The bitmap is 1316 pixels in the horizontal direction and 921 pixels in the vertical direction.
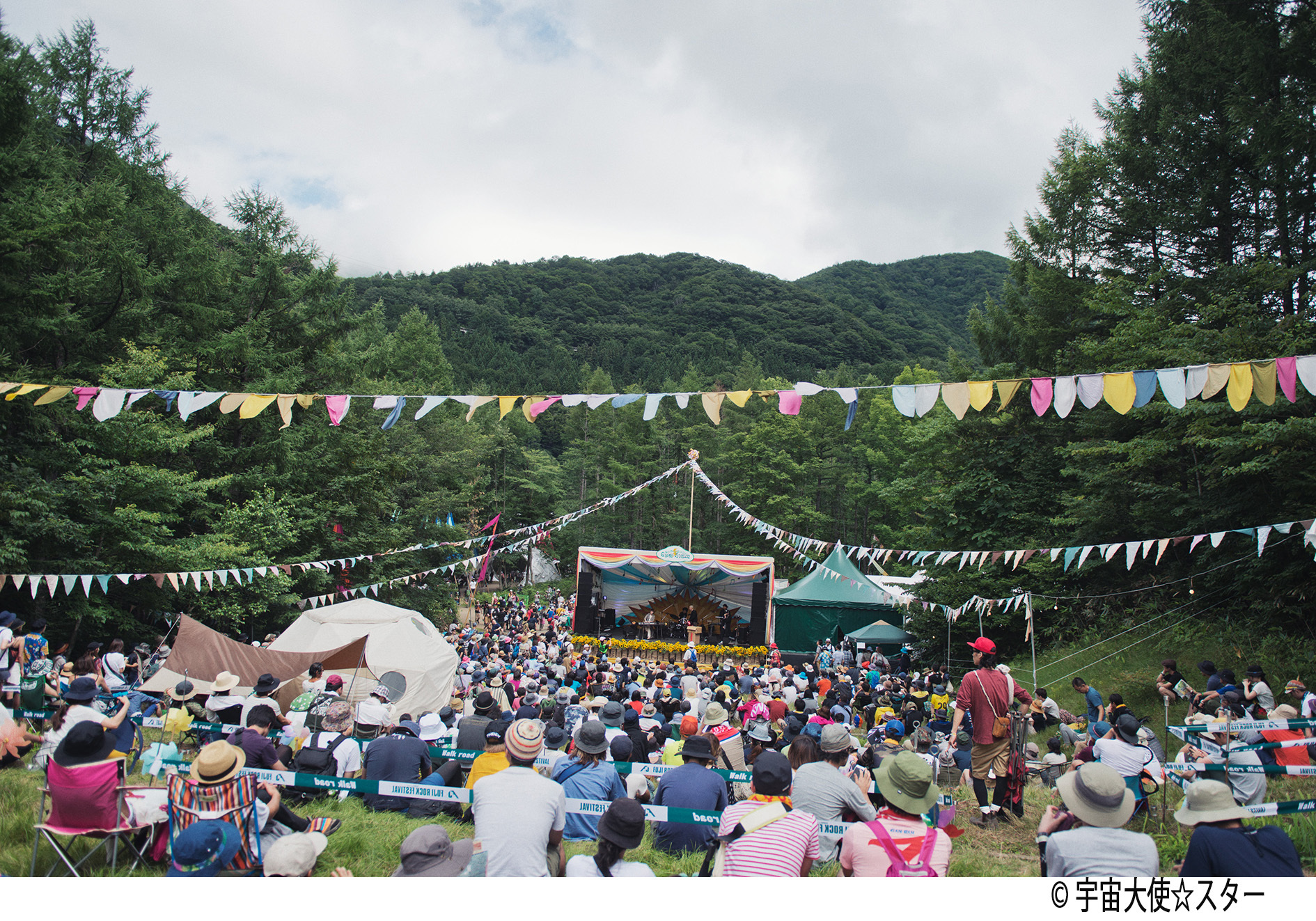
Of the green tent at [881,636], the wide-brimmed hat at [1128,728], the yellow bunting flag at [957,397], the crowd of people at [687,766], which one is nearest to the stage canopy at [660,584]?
the green tent at [881,636]

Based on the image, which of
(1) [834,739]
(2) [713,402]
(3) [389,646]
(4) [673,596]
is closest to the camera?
(1) [834,739]

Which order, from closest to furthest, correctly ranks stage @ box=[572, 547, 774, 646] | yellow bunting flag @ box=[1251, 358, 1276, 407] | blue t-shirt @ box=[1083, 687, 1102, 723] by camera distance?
yellow bunting flag @ box=[1251, 358, 1276, 407], blue t-shirt @ box=[1083, 687, 1102, 723], stage @ box=[572, 547, 774, 646]

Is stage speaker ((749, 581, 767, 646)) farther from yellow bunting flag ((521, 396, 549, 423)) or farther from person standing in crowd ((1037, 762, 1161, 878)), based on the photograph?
person standing in crowd ((1037, 762, 1161, 878))

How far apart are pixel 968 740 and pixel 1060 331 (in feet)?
48.4

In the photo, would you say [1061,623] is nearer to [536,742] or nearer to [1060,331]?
[1060,331]

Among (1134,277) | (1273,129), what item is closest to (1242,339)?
(1273,129)

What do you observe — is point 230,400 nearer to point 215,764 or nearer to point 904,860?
point 215,764

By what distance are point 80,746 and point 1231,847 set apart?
212 inches

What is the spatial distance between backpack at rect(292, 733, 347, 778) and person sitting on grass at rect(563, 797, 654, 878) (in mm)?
3030

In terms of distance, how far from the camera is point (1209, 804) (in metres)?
2.94

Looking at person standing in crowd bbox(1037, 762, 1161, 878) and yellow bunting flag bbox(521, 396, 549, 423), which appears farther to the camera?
yellow bunting flag bbox(521, 396, 549, 423)

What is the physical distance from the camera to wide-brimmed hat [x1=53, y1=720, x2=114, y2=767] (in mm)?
3762

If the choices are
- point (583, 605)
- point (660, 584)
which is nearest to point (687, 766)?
point (583, 605)

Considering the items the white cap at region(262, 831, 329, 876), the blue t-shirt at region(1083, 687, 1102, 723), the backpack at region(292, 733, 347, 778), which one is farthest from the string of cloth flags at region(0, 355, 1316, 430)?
the white cap at region(262, 831, 329, 876)
